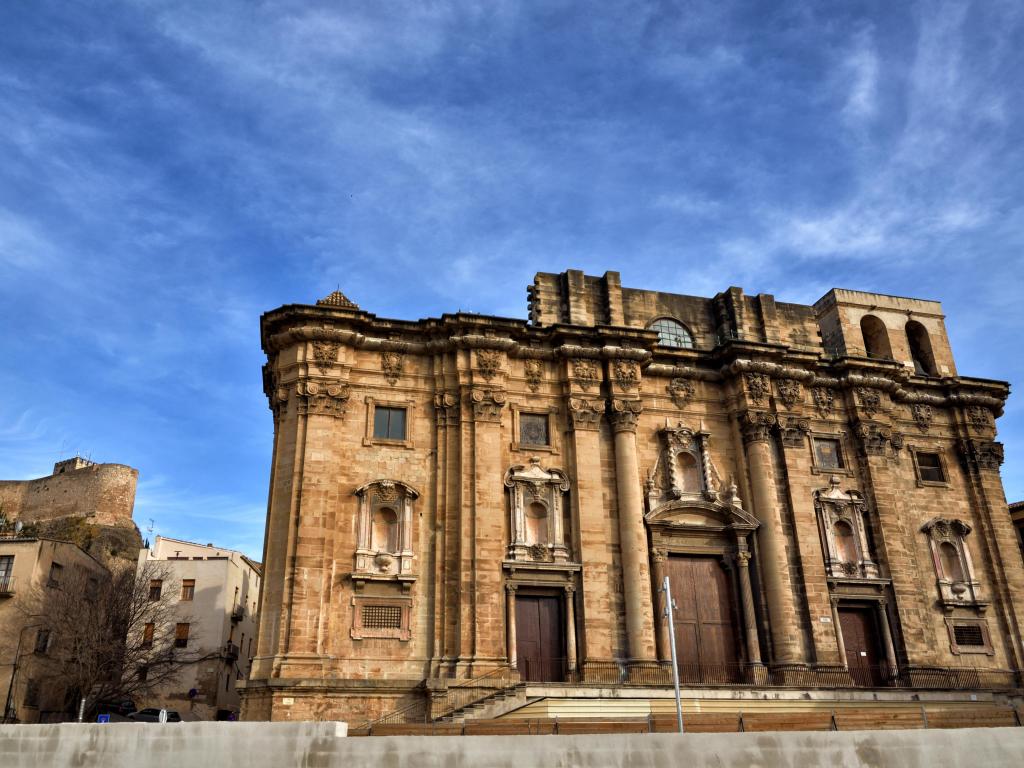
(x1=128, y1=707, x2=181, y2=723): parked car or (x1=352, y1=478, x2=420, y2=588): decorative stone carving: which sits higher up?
(x1=352, y1=478, x2=420, y2=588): decorative stone carving

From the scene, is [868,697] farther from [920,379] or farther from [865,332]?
[865,332]

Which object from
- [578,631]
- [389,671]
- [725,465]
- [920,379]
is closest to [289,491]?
[389,671]

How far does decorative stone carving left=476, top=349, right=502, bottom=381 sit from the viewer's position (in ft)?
94.2

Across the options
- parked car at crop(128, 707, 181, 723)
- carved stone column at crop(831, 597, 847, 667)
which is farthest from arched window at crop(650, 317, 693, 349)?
parked car at crop(128, 707, 181, 723)

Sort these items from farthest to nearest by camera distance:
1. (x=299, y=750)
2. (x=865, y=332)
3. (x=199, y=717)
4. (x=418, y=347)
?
(x=199, y=717) → (x=865, y=332) → (x=418, y=347) → (x=299, y=750)

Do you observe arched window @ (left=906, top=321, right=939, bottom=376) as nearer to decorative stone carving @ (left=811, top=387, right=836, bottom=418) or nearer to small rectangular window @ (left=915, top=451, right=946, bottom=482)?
small rectangular window @ (left=915, top=451, right=946, bottom=482)

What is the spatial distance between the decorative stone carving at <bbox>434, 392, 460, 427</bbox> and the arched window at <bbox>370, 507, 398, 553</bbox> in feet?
11.3

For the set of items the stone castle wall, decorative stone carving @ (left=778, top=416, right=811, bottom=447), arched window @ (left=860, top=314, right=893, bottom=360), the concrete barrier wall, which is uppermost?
the stone castle wall

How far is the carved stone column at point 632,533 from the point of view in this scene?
26534 mm

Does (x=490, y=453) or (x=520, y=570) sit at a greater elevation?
(x=490, y=453)

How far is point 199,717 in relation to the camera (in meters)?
41.7

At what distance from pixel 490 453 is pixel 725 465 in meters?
9.11

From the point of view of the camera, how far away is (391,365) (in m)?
28.9

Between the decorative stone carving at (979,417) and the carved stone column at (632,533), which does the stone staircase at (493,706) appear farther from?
Answer: the decorative stone carving at (979,417)
